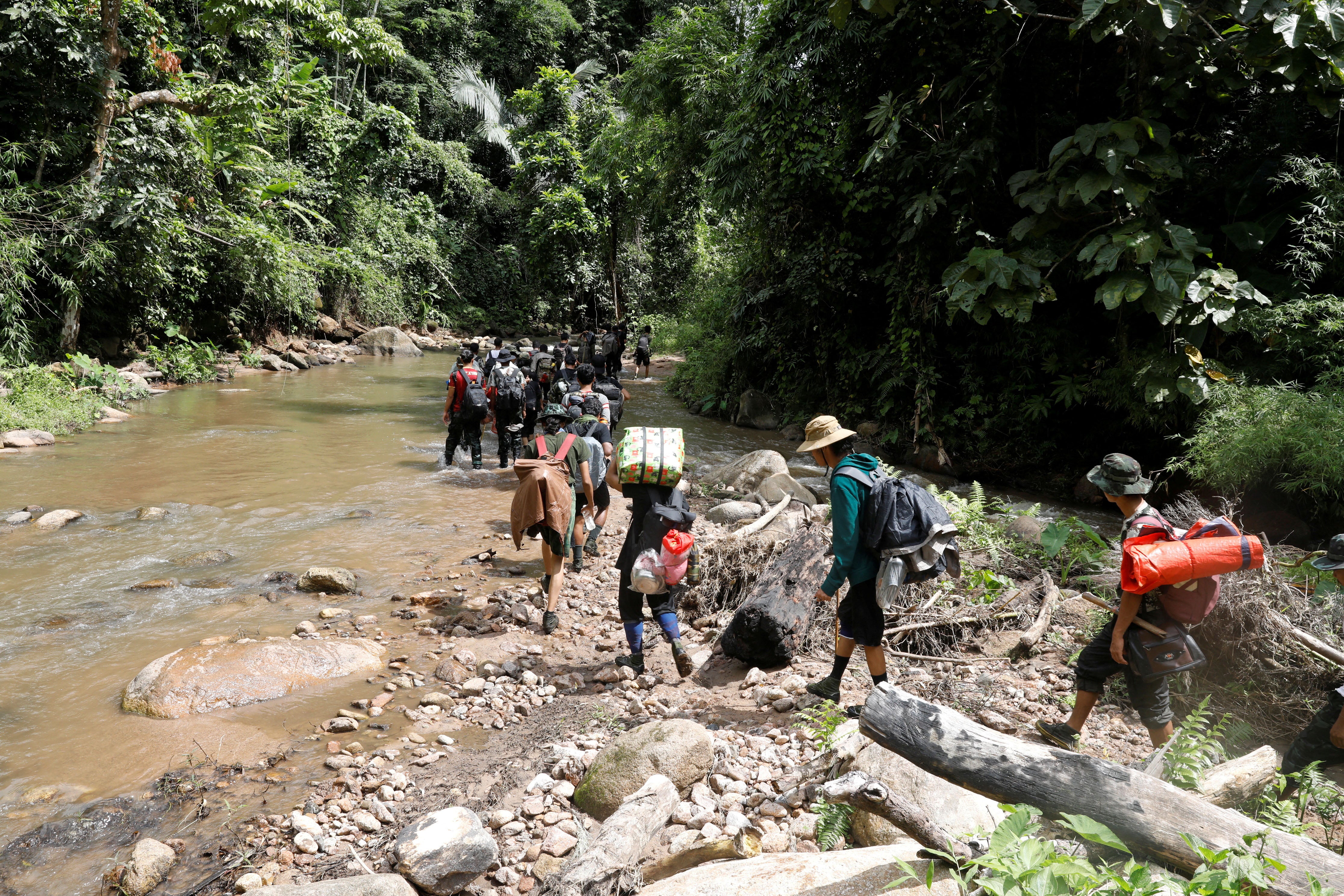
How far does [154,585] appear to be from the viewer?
20.7 feet

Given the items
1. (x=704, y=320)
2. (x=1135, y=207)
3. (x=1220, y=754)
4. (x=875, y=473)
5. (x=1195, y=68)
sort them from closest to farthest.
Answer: (x=1220, y=754) → (x=875, y=473) → (x=1135, y=207) → (x=1195, y=68) → (x=704, y=320)

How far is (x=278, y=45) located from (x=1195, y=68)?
69.2 feet

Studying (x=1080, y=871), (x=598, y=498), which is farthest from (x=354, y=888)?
(x=598, y=498)

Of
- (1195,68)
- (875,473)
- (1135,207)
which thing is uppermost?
(1195,68)

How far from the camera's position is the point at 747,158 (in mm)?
Result: 12688

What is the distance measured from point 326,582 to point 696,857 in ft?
14.8

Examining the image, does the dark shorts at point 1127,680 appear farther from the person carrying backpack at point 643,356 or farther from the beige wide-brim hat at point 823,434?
the person carrying backpack at point 643,356

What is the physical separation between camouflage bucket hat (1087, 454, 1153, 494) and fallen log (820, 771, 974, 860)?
6.12 feet

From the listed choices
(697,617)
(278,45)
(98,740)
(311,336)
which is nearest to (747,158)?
(697,617)

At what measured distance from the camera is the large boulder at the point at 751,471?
950 centimetres

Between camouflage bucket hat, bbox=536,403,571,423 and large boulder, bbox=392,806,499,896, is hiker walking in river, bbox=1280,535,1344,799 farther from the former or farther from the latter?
camouflage bucket hat, bbox=536,403,571,423

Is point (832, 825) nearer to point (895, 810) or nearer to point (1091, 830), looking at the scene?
point (895, 810)

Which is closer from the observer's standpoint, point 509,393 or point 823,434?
point 823,434

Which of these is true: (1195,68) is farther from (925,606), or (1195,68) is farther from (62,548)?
(62,548)
